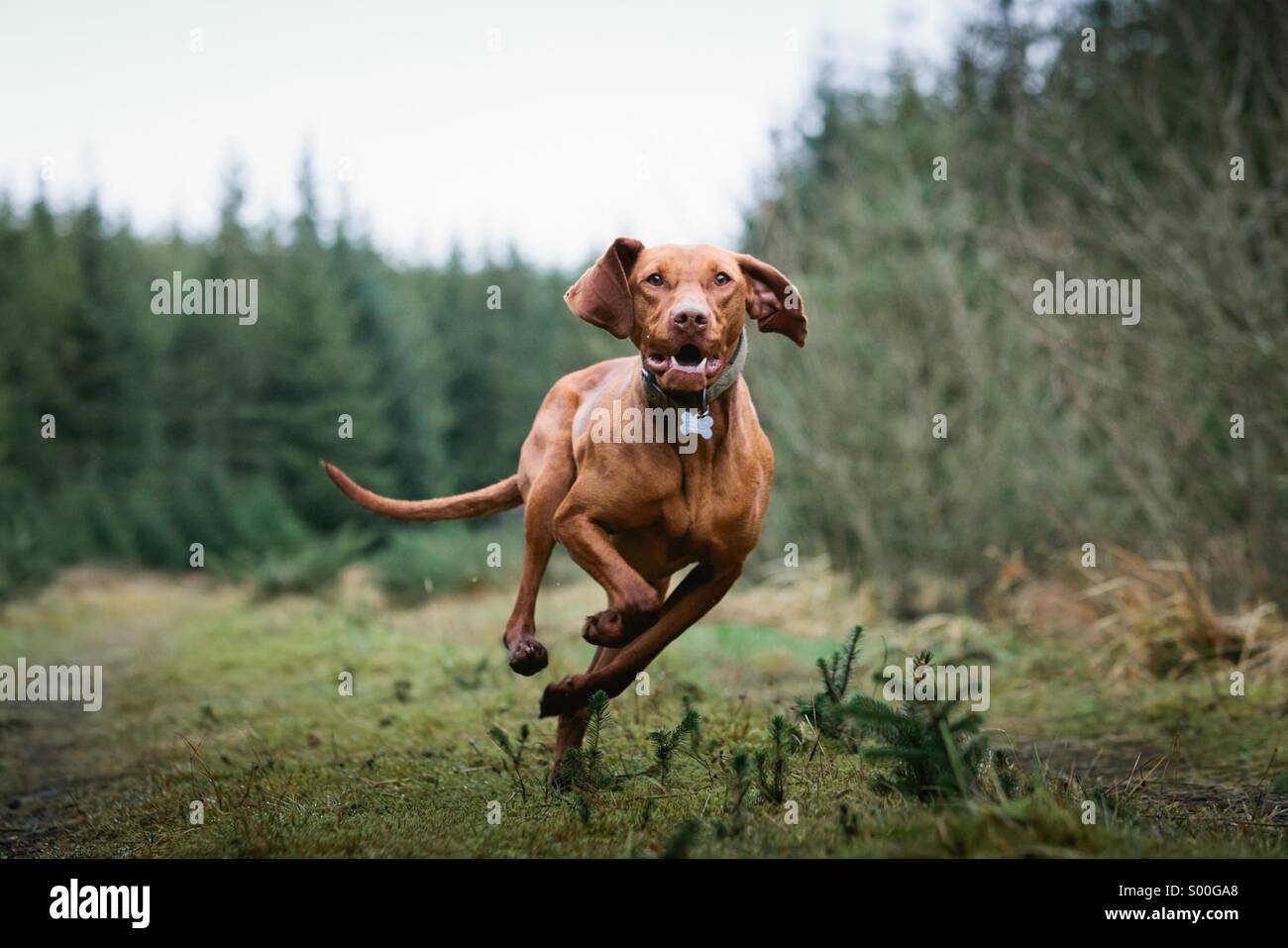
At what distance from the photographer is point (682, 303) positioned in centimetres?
345

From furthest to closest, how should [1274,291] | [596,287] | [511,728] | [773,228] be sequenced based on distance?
[773,228], [1274,291], [511,728], [596,287]

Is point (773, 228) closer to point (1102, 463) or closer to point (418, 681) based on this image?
point (1102, 463)

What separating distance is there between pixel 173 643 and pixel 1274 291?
11410mm

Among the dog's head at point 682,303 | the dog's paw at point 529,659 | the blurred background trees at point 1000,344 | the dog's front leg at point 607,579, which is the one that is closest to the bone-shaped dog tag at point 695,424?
the dog's head at point 682,303

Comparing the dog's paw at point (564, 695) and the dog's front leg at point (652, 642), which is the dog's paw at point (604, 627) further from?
the dog's paw at point (564, 695)

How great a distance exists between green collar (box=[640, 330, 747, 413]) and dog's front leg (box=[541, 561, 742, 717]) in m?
0.56

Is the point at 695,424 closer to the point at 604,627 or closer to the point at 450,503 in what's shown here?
the point at 604,627

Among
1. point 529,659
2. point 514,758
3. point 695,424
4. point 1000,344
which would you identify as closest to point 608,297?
point 695,424

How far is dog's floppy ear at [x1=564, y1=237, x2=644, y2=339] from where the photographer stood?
3676 mm

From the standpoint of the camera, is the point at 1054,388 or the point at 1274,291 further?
the point at 1054,388

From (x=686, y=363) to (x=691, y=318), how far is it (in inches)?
6.6

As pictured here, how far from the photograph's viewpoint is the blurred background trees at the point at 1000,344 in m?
8.55

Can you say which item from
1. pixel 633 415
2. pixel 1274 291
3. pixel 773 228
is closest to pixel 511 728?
pixel 633 415

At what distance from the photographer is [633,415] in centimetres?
374
